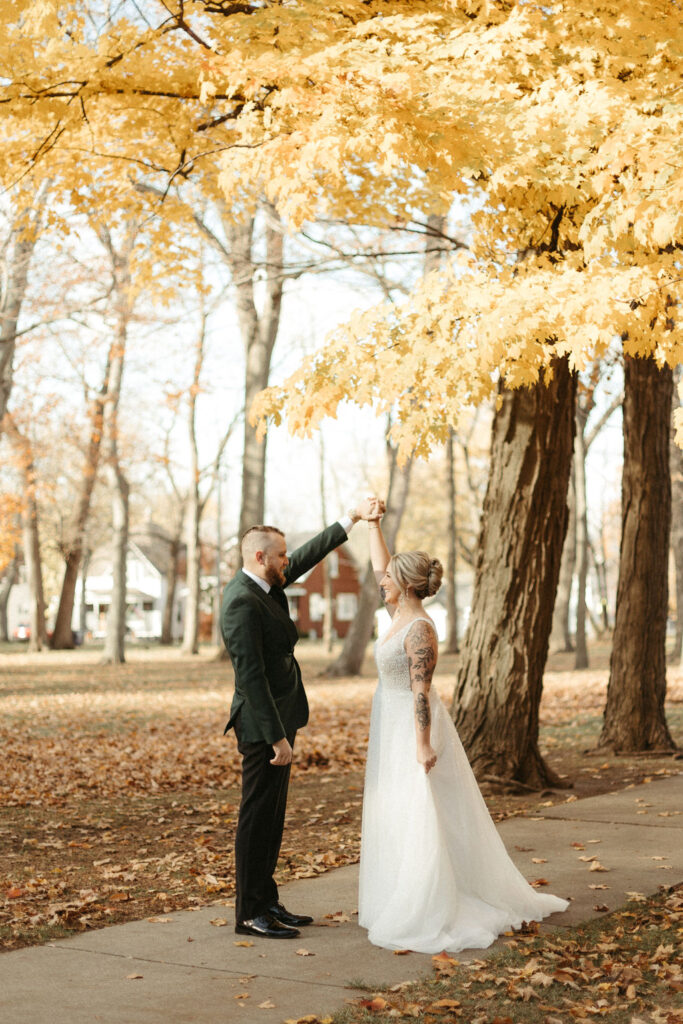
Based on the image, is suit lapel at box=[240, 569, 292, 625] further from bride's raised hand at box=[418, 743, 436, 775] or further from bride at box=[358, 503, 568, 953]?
bride's raised hand at box=[418, 743, 436, 775]

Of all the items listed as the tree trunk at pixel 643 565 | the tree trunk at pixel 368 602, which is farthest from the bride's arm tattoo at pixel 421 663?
the tree trunk at pixel 368 602

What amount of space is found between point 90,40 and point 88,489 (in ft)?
106

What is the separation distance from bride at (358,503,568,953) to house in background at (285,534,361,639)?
67184 millimetres

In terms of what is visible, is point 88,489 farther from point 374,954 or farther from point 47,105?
point 374,954

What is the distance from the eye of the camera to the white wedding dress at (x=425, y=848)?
5469 millimetres

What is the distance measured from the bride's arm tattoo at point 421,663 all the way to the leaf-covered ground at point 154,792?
1.83 metres

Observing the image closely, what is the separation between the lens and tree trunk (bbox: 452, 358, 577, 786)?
34.0ft

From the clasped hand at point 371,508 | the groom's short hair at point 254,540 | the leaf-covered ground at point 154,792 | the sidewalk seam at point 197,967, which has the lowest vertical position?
the leaf-covered ground at point 154,792

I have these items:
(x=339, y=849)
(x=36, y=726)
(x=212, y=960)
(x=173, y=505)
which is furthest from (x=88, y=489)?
(x=212, y=960)

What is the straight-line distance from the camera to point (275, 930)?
5609 mm

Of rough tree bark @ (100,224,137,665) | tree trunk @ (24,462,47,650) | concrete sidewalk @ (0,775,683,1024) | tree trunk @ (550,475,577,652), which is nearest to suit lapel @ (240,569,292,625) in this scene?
concrete sidewalk @ (0,775,683,1024)

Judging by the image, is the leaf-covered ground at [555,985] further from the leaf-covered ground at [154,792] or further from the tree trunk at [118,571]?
the tree trunk at [118,571]

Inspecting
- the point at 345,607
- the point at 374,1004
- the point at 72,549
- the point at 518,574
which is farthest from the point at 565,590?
the point at 345,607

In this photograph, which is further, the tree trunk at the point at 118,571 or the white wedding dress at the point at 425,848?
the tree trunk at the point at 118,571
